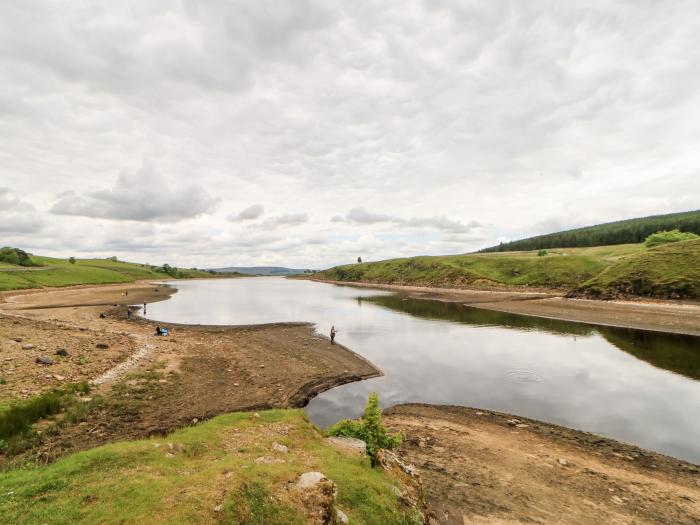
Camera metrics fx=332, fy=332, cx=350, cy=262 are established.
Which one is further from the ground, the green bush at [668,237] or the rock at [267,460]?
the green bush at [668,237]

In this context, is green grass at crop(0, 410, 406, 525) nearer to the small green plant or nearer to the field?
the small green plant

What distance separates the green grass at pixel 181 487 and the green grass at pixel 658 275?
309 ft

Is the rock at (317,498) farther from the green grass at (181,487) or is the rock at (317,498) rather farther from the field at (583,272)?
the field at (583,272)

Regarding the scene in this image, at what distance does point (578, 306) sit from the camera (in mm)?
82312

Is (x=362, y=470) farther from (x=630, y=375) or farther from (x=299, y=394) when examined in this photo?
(x=630, y=375)

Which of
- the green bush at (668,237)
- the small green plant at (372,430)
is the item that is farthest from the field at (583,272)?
the small green plant at (372,430)

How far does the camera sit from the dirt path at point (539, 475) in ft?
47.2

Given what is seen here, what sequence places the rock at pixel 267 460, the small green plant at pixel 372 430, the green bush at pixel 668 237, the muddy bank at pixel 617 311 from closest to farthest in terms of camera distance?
the rock at pixel 267 460 < the small green plant at pixel 372 430 < the muddy bank at pixel 617 311 < the green bush at pixel 668 237

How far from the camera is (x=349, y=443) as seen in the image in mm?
16203

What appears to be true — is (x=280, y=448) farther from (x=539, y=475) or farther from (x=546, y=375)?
(x=546, y=375)

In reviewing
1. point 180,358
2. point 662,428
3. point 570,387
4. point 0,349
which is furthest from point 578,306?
point 0,349

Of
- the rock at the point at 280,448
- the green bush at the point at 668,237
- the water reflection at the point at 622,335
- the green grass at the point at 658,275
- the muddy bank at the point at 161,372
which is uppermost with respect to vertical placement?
the green bush at the point at 668,237

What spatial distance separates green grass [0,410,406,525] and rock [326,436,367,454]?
0.76 metres

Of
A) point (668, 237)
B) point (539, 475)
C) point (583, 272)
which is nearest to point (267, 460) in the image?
point (539, 475)
